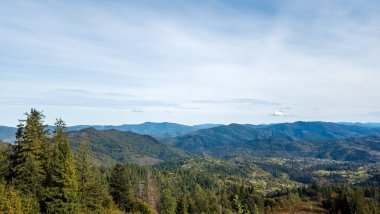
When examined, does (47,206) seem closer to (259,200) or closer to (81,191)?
(81,191)

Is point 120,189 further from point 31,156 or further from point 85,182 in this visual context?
point 31,156

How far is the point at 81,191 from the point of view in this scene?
61.9 meters

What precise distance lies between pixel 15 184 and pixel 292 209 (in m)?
179

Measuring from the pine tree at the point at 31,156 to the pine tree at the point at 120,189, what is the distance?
3366 cm

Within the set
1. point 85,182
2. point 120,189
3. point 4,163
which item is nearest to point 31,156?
point 4,163

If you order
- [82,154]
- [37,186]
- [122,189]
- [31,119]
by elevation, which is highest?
[31,119]

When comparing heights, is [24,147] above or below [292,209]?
above

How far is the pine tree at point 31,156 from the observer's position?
175 feet

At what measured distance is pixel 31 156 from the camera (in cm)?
5431

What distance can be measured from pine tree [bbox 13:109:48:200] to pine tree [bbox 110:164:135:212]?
3366cm

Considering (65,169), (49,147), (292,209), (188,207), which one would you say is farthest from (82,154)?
(292,209)

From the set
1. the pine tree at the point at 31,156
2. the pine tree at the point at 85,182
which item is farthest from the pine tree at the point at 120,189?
the pine tree at the point at 31,156

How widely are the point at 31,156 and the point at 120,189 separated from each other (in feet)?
135

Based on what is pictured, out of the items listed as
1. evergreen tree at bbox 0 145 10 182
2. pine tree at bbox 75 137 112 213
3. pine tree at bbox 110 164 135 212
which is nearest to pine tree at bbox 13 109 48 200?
evergreen tree at bbox 0 145 10 182
